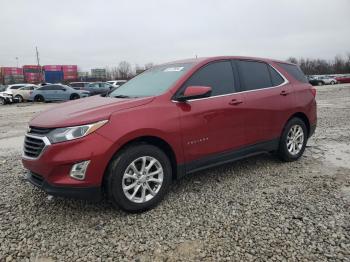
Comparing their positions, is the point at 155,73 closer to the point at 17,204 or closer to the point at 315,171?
the point at 17,204

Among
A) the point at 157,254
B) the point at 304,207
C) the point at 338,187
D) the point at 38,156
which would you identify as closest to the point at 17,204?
the point at 38,156

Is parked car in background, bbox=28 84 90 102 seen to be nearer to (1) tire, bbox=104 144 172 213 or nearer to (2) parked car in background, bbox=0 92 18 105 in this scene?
(2) parked car in background, bbox=0 92 18 105

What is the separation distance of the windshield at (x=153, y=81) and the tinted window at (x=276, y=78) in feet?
5.16

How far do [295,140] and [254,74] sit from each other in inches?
54.4

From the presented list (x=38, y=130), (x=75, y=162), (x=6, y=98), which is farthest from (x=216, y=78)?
(x=6, y=98)

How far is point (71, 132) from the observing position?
3.23 meters

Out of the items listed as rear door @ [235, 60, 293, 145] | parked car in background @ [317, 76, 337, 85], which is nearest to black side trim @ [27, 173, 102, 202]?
rear door @ [235, 60, 293, 145]

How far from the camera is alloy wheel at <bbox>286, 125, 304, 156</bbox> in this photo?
5.26 metres

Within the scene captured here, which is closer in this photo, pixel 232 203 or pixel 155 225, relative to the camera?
pixel 155 225

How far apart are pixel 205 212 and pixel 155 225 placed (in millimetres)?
599

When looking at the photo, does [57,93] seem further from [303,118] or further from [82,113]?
[82,113]

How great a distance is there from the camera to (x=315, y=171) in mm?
4891

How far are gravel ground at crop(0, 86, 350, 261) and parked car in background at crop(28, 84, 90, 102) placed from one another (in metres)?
19.7

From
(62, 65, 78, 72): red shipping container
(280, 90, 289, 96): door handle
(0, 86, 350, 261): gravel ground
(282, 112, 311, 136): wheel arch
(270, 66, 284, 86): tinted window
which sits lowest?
(0, 86, 350, 261): gravel ground
